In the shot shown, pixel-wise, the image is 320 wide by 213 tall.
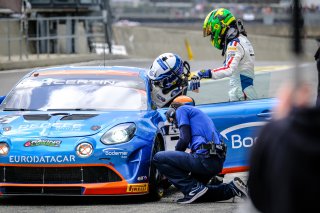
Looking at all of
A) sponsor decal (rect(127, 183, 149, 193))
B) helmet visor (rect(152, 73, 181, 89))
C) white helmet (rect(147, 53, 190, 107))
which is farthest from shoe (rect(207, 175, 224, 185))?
helmet visor (rect(152, 73, 181, 89))

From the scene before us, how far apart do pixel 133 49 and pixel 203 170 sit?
1165 inches

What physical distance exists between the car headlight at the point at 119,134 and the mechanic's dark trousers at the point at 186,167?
305mm

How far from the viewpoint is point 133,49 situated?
3781 centimetres

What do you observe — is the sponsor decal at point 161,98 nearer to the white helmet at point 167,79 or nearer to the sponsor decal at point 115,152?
the white helmet at point 167,79

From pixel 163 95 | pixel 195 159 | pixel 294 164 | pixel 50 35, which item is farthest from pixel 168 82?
pixel 50 35

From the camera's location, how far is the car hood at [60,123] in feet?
27.6

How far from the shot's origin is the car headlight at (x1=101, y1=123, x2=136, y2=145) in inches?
327

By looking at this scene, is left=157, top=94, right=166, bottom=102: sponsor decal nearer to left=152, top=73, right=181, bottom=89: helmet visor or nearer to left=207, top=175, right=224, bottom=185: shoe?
left=152, top=73, right=181, bottom=89: helmet visor

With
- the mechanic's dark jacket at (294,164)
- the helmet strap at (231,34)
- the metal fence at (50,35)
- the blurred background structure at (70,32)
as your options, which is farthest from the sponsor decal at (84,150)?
the metal fence at (50,35)

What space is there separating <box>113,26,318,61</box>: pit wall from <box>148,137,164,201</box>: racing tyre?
27536 mm

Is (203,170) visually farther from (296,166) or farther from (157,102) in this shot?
(296,166)

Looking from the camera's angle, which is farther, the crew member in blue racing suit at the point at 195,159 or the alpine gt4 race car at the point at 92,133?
the crew member in blue racing suit at the point at 195,159

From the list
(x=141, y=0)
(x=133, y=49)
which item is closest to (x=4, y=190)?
(x=133, y=49)

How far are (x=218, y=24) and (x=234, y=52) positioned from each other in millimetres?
369
